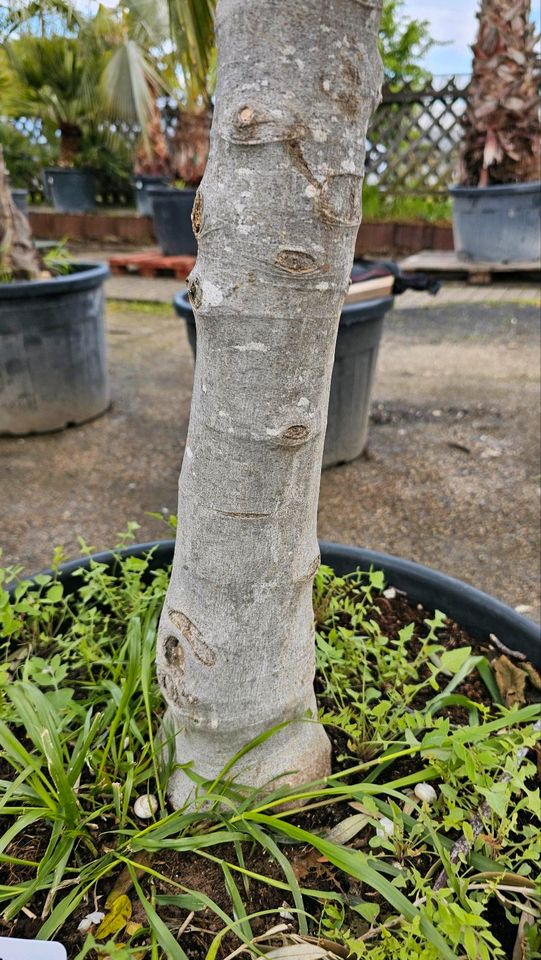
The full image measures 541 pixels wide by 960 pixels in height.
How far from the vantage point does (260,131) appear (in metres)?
0.66

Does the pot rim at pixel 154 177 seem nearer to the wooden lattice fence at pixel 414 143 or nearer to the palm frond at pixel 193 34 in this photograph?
the wooden lattice fence at pixel 414 143

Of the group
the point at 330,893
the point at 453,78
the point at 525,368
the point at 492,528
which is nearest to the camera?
the point at 330,893

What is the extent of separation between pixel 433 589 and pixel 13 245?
2.49 metres

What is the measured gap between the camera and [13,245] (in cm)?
297

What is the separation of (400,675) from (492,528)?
4.37 feet

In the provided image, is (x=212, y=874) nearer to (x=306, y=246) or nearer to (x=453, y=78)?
(x=306, y=246)

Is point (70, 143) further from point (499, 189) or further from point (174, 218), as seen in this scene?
point (499, 189)

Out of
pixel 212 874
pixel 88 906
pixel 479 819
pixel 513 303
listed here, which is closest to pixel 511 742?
pixel 479 819

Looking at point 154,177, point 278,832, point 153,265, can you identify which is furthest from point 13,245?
point 154,177

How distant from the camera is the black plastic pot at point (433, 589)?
123 centimetres

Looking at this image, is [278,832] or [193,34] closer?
[278,832]

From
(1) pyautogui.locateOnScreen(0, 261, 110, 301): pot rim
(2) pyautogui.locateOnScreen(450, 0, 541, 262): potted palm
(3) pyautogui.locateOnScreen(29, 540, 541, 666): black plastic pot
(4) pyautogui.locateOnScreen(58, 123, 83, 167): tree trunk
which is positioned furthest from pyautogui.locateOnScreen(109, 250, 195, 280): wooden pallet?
(3) pyautogui.locateOnScreen(29, 540, 541, 666): black plastic pot

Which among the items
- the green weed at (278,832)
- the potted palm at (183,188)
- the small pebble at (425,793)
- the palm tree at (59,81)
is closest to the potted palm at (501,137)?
the potted palm at (183,188)

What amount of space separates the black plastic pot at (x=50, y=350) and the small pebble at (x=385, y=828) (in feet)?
8.05
